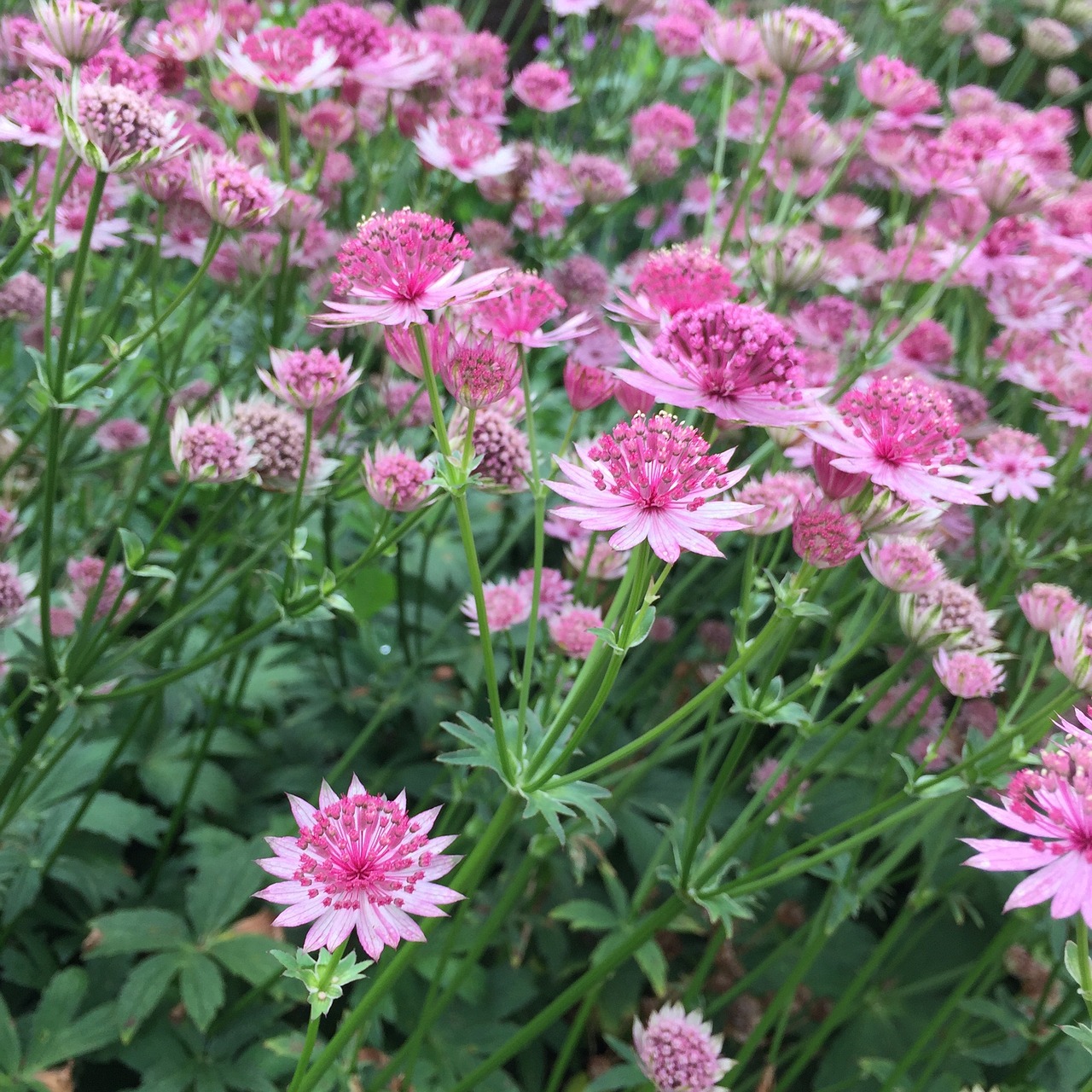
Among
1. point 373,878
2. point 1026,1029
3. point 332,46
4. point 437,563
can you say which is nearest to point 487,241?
point 332,46

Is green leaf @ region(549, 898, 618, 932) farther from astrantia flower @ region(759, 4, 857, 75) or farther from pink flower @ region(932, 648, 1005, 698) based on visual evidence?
astrantia flower @ region(759, 4, 857, 75)

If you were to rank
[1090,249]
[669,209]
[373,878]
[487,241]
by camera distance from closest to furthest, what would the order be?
[373,878] → [1090,249] → [487,241] → [669,209]

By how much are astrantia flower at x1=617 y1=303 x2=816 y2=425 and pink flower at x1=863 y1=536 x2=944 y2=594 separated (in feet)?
1.28

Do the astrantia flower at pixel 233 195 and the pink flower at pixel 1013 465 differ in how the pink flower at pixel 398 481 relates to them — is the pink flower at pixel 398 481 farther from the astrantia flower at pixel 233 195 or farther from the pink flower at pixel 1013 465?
the pink flower at pixel 1013 465

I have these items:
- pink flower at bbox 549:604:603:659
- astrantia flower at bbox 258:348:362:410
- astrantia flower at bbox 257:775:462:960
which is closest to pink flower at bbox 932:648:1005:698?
pink flower at bbox 549:604:603:659

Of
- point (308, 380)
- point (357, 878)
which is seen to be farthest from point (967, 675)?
point (308, 380)

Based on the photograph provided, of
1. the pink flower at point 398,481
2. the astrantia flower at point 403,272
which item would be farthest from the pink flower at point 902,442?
the pink flower at point 398,481

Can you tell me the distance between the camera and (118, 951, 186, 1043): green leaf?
1734mm

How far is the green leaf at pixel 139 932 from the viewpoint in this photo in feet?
5.89

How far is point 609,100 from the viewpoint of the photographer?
→ 342 cm

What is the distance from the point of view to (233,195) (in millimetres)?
1505

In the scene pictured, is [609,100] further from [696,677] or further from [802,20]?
[696,677]

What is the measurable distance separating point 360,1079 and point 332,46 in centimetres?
196

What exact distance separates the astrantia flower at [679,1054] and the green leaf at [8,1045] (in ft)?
3.51
